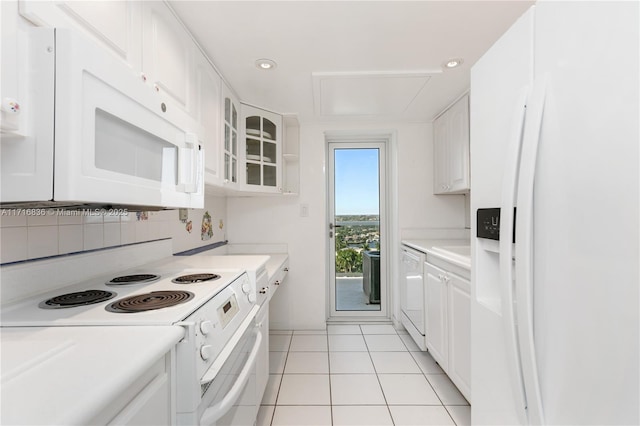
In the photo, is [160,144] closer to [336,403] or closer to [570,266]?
[570,266]

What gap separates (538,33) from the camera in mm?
739

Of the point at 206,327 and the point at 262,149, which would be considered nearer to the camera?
the point at 206,327

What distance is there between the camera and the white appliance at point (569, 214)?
1.72 ft

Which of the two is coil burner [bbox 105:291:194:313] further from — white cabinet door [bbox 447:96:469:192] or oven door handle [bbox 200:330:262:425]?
white cabinet door [bbox 447:96:469:192]

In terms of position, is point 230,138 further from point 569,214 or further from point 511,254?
point 569,214

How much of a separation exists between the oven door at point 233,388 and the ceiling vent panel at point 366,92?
5.45 ft

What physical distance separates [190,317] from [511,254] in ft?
2.94

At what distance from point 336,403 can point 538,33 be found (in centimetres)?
204

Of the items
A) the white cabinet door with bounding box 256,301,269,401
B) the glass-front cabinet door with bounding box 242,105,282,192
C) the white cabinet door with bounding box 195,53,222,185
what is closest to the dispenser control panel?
the white cabinet door with bounding box 256,301,269,401

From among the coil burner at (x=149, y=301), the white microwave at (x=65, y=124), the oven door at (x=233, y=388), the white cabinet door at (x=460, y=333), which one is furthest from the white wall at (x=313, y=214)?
the white microwave at (x=65, y=124)

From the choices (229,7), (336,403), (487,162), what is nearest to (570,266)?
(487,162)

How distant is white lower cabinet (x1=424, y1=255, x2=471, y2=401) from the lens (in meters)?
1.71

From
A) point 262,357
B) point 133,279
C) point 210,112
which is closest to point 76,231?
point 133,279

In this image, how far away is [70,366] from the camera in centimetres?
59
